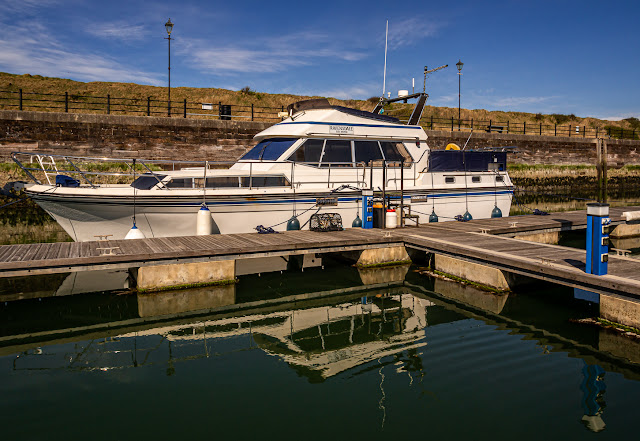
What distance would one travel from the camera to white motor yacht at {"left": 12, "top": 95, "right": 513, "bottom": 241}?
33.4 ft

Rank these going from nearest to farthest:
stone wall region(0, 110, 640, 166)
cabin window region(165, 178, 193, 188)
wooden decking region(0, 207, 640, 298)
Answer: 1. wooden decking region(0, 207, 640, 298)
2. cabin window region(165, 178, 193, 188)
3. stone wall region(0, 110, 640, 166)

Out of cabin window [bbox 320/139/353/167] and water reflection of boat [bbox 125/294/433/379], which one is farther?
cabin window [bbox 320/139/353/167]

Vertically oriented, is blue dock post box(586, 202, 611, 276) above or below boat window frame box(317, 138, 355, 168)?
below

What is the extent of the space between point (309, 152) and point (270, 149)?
42.9 inches

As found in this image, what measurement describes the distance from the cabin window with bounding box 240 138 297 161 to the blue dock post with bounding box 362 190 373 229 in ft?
7.59

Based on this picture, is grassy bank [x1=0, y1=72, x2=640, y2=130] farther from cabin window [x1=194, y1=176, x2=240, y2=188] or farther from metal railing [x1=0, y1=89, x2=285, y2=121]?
cabin window [x1=194, y1=176, x2=240, y2=188]

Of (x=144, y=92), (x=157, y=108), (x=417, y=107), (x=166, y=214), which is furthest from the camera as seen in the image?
(x=144, y=92)

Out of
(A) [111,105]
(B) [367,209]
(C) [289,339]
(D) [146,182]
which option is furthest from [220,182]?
(A) [111,105]

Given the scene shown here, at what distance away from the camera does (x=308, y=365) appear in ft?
20.3

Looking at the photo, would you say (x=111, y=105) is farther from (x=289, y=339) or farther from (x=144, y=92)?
(x=289, y=339)

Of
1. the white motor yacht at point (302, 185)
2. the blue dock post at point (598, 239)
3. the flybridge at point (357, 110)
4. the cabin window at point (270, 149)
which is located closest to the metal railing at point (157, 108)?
→ the flybridge at point (357, 110)

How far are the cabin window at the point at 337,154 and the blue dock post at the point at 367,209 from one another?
949mm

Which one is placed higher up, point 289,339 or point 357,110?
point 357,110

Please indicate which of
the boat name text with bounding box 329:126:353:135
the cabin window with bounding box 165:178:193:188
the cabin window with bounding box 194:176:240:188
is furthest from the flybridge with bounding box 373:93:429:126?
the cabin window with bounding box 165:178:193:188
